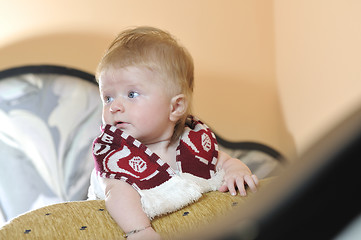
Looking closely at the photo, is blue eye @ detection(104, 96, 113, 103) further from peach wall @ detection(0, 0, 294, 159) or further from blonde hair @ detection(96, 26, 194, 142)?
peach wall @ detection(0, 0, 294, 159)

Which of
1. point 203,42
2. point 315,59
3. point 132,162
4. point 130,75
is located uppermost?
A: point 130,75

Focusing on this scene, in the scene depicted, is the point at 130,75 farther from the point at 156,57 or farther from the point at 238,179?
the point at 238,179

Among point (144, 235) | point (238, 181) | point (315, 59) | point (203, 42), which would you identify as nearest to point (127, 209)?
point (144, 235)

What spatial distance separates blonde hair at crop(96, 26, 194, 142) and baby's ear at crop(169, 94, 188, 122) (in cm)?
1

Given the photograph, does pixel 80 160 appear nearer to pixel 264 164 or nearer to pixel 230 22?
pixel 264 164

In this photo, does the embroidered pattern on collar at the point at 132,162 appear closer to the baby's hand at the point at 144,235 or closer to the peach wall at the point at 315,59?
the baby's hand at the point at 144,235

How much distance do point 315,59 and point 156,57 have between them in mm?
1452

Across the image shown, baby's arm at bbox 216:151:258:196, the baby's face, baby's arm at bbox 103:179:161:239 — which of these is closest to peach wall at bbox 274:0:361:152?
baby's arm at bbox 216:151:258:196

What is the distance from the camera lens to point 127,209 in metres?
0.88

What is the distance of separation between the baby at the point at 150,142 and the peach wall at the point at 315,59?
100 cm

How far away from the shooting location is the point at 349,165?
15 cm

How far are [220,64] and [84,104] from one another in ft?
2.56

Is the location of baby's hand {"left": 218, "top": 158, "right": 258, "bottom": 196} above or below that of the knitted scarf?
below

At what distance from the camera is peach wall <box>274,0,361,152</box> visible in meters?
2.08
